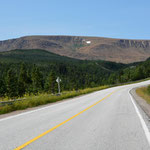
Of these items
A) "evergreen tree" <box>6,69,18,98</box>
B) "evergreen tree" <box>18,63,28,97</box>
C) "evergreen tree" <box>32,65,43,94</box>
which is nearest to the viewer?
"evergreen tree" <box>6,69,18,98</box>

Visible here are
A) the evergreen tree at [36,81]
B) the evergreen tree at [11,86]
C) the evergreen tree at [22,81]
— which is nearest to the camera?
the evergreen tree at [11,86]

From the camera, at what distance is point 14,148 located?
4.95 meters

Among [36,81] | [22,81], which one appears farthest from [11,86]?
[36,81]

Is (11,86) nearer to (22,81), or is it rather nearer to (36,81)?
(22,81)

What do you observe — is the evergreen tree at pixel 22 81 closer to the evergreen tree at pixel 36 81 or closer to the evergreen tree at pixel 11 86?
the evergreen tree at pixel 11 86

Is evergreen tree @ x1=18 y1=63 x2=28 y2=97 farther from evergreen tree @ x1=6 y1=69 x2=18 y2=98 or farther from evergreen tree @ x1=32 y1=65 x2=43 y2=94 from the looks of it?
evergreen tree @ x1=32 y1=65 x2=43 y2=94

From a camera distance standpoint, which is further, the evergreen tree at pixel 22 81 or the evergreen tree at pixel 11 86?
the evergreen tree at pixel 22 81

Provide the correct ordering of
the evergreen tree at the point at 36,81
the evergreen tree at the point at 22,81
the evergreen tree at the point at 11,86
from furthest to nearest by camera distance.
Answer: the evergreen tree at the point at 36,81
the evergreen tree at the point at 22,81
the evergreen tree at the point at 11,86

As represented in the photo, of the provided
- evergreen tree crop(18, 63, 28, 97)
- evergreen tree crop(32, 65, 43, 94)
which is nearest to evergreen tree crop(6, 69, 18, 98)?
evergreen tree crop(18, 63, 28, 97)

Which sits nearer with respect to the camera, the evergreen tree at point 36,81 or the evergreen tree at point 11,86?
the evergreen tree at point 11,86

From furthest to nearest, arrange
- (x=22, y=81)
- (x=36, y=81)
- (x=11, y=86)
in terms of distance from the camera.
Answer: (x=36, y=81), (x=22, y=81), (x=11, y=86)

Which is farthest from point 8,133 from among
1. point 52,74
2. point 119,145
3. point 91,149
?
point 52,74

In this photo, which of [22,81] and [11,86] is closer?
[11,86]

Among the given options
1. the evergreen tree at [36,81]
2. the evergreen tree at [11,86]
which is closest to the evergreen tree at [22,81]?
the evergreen tree at [11,86]
